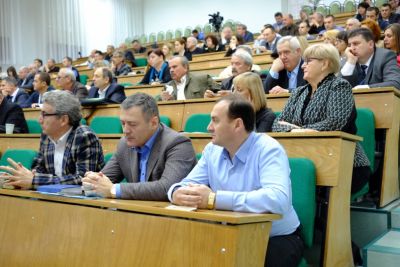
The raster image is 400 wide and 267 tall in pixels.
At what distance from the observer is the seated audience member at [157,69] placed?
552 cm

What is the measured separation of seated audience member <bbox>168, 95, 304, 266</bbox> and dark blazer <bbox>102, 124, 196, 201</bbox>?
0.11 m

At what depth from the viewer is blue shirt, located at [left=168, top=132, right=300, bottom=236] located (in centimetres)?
150

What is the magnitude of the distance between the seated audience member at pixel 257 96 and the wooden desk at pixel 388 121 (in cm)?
54

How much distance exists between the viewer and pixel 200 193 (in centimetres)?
153

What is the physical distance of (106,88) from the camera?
4.73m

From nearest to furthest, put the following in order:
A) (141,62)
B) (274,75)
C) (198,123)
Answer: (198,123) → (274,75) → (141,62)

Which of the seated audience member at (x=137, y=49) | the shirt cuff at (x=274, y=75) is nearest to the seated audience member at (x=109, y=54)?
the seated audience member at (x=137, y=49)

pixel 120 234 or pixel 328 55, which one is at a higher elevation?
pixel 328 55

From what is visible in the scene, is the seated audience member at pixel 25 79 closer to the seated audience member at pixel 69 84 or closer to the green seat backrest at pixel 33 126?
the seated audience member at pixel 69 84

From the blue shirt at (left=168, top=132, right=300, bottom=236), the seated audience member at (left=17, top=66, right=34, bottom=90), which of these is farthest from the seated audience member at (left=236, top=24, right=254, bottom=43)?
the blue shirt at (left=168, top=132, right=300, bottom=236)

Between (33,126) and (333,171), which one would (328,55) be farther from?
(33,126)

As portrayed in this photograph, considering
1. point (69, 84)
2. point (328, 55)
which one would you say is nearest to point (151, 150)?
point (328, 55)

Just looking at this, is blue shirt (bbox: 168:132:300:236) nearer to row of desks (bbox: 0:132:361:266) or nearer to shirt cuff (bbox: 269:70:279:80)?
row of desks (bbox: 0:132:361:266)

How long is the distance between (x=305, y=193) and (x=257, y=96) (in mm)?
786
